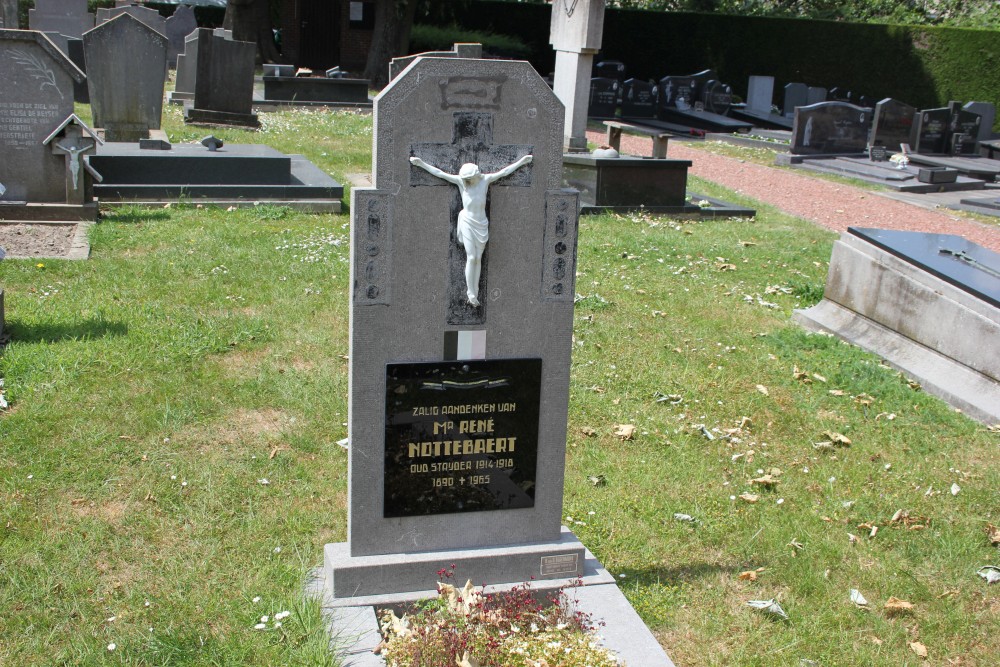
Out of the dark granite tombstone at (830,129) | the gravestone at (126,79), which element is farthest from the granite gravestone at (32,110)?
the dark granite tombstone at (830,129)

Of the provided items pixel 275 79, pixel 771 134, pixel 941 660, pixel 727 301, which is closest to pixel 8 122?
pixel 727 301

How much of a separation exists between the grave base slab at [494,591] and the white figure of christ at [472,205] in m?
1.20

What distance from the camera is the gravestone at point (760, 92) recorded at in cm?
2977

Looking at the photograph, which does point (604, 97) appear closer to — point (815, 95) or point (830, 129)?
point (815, 95)

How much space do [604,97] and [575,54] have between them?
1231cm

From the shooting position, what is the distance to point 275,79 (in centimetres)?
2022

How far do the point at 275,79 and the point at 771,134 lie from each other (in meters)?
12.2

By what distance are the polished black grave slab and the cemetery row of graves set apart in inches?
1.8

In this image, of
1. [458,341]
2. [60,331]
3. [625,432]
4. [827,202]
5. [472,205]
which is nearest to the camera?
[472,205]

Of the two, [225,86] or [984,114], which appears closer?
[225,86]

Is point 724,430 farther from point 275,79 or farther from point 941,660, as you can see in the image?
point 275,79

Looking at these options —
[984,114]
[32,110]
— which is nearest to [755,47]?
[984,114]

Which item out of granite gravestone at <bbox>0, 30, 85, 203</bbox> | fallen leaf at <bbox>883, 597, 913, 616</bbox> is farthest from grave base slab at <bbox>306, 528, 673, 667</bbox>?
granite gravestone at <bbox>0, 30, 85, 203</bbox>

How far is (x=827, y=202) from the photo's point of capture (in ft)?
49.1
